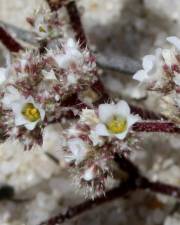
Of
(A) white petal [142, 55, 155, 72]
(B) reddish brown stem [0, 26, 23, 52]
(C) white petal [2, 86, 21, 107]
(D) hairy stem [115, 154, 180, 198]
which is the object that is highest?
(B) reddish brown stem [0, 26, 23, 52]

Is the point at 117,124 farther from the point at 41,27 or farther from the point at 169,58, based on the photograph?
the point at 41,27

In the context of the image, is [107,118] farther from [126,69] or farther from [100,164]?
[126,69]

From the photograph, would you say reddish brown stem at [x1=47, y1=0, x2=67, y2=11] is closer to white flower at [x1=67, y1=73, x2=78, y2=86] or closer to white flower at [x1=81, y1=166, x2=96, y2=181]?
white flower at [x1=67, y1=73, x2=78, y2=86]

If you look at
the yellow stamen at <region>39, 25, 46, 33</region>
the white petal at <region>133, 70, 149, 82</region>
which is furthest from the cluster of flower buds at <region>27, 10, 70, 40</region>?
the white petal at <region>133, 70, 149, 82</region>

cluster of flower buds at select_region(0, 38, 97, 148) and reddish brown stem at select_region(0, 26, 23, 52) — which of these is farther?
reddish brown stem at select_region(0, 26, 23, 52)

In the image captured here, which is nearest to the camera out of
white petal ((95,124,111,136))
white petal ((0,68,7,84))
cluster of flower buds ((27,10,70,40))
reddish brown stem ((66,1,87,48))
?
white petal ((95,124,111,136))

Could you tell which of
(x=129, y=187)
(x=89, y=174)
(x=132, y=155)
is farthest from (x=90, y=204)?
(x=89, y=174)

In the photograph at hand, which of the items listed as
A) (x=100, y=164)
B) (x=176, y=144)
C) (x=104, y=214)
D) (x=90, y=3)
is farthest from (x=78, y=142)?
(x=90, y=3)
